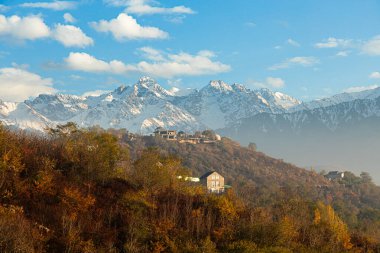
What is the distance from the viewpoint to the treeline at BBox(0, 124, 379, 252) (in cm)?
3700

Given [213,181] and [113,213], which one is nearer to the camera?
[113,213]

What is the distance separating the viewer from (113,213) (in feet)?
143

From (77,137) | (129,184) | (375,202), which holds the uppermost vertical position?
(77,137)

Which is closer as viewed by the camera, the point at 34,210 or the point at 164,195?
the point at 34,210

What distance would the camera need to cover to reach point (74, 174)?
49562 mm

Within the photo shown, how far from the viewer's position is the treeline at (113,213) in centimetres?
3700

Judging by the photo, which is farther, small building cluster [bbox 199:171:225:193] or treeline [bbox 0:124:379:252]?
small building cluster [bbox 199:171:225:193]

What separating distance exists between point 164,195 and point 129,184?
155 inches

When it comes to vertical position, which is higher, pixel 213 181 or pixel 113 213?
pixel 113 213

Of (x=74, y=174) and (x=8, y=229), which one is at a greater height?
(x=74, y=174)

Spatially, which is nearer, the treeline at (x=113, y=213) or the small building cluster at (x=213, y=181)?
the treeline at (x=113, y=213)

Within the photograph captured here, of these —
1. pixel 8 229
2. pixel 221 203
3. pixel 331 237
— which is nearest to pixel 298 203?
pixel 331 237

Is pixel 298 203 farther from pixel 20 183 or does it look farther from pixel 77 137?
pixel 20 183

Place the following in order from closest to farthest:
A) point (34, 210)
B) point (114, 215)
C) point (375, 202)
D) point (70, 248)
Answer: point (70, 248) < point (34, 210) < point (114, 215) < point (375, 202)
